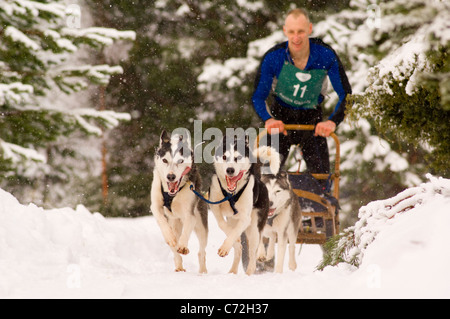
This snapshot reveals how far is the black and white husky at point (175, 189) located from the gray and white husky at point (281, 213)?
83cm

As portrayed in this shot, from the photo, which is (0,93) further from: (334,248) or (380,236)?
(380,236)

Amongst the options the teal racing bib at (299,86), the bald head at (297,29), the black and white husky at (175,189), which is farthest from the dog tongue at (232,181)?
the bald head at (297,29)

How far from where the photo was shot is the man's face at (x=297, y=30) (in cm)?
535

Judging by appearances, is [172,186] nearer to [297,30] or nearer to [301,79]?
[301,79]

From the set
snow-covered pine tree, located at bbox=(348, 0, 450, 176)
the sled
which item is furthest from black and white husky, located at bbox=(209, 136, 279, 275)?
snow-covered pine tree, located at bbox=(348, 0, 450, 176)

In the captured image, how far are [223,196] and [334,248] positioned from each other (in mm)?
1109

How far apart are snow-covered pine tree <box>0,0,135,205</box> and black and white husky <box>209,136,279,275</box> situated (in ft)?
20.2

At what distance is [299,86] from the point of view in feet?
18.7

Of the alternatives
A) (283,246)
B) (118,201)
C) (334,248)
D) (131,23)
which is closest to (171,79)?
(131,23)

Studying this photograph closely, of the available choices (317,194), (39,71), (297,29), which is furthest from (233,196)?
(39,71)

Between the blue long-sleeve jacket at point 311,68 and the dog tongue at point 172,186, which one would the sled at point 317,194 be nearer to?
the blue long-sleeve jacket at point 311,68

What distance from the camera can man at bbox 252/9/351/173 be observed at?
543 centimetres

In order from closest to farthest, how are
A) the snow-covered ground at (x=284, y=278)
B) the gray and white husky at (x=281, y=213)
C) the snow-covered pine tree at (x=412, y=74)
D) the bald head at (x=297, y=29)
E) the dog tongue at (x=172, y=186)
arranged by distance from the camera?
the snow-covered ground at (x=284, y=278) < the snow-covered pine tree at (x=412, y=74) < the dog tongue at (x=172, y=186) < the bald head at (x=297, y=29) < the gray and white husky at (x=281, y=213)

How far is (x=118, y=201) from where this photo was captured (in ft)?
50.6
